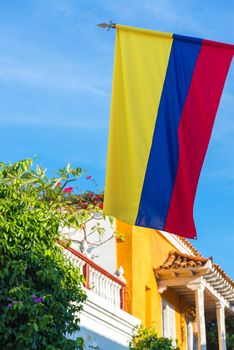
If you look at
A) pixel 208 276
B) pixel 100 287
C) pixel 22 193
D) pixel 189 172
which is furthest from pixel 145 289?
pixel 189 172

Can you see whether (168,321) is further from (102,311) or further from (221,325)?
(102,311)

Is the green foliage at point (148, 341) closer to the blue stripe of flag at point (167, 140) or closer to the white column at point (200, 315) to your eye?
the white column at point (200, 315)

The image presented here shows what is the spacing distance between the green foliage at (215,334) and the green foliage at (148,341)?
859cm

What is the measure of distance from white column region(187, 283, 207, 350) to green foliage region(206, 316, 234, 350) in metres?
6.16

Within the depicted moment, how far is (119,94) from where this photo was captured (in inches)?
340

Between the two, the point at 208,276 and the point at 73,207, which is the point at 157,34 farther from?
the point at 208,276

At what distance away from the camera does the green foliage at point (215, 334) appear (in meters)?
25.7

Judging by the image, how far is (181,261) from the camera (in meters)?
20.5

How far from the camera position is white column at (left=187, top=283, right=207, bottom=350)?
1959cm

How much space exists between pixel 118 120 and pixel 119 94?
0.30 meters

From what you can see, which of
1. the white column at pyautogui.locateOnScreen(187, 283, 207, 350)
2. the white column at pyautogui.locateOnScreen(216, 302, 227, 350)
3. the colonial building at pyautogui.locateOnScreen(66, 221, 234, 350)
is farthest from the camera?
the white column at pyautogui.locateOnScreen(216, 302, 227, 350)

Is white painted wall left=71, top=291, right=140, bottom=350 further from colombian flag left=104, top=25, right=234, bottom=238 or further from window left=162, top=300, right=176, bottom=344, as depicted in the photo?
colombian flag left=104, top=25, right=234, bottom=238

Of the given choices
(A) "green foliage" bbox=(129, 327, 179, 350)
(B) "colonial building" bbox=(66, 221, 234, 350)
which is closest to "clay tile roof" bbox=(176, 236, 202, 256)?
(B) "colonial building" bbox=(66, 221, 234, 350)

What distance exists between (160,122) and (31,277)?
350 cm
